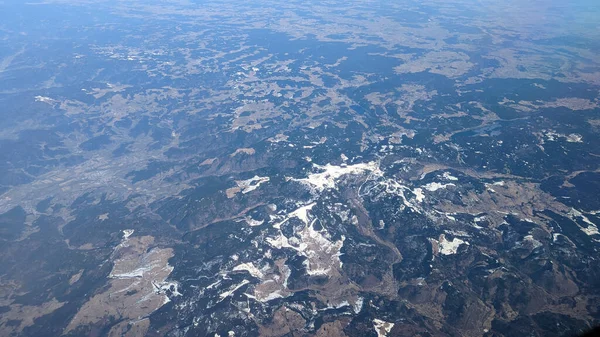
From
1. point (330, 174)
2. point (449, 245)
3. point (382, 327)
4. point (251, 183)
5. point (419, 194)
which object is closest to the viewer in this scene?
point (382, 327)

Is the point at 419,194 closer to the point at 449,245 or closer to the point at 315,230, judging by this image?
the point at 449,245

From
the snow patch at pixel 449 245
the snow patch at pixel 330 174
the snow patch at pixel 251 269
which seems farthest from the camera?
the snow patch at pixel 330 174

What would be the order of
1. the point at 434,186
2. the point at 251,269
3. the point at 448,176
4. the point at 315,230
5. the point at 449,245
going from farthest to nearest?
the point at 448,176, the point at 434,186, the point at 315,230, the point at 449,245, the point at 251,269

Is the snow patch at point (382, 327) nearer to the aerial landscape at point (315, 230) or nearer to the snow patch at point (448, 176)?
the aerial landscape at point (315, 230)

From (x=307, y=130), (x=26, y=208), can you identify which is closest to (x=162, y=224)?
(x=26, y=208)

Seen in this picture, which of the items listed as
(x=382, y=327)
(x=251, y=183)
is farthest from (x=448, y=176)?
(x=251, y=183)

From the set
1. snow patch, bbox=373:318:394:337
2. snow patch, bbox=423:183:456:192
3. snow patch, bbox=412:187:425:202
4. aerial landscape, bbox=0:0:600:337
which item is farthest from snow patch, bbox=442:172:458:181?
snow patch, bbox=373:318:394:337

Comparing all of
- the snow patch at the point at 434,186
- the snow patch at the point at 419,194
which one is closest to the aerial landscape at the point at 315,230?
the snow patch at the point at 434,186

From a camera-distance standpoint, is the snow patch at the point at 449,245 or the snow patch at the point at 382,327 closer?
the snow patch at the point at 382,327

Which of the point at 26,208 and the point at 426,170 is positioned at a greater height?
the point at 426,170

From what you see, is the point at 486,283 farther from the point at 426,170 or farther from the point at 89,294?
the point at 89,294

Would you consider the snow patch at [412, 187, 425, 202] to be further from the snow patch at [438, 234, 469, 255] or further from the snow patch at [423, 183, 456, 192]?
the snow patch at [438, 234, 469, 255]
